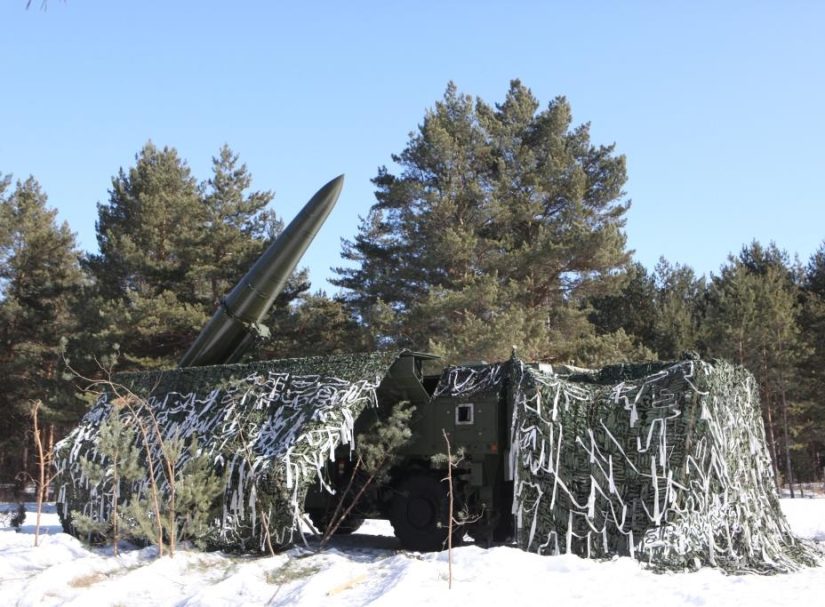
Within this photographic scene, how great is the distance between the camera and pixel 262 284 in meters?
13.7

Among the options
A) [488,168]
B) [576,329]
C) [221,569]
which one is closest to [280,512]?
[221,569]

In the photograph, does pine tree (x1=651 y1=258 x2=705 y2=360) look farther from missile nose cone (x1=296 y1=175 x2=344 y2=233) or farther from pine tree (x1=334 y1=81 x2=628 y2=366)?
missile nose cone (x1=296 y1=175 x2=344 y2=233)

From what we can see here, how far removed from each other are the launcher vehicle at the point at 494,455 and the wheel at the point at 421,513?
2 centimetres

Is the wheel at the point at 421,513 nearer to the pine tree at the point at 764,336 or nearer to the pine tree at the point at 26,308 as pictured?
the pine tree at the point at 764,336

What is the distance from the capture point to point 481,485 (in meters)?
9.77

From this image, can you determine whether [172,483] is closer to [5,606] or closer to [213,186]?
[5,606]

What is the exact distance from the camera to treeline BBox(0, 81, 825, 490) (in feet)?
73.3

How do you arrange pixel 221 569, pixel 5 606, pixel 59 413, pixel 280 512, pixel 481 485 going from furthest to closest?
pixel 59 413 → pixel 481 485 → pixel 280 512 → pixel 221 569 → pixel 5 606

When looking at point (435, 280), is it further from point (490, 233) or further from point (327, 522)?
point (327, 522)

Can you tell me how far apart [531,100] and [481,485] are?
2016cm

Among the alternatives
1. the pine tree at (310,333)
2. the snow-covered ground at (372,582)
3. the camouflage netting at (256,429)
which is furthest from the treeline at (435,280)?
the snow-covered ground at (372,582)

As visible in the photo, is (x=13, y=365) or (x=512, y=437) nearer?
(x=512, y=437)

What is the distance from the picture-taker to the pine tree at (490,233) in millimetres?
22047

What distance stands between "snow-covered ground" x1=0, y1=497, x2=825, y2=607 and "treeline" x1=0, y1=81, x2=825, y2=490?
11981 mm
